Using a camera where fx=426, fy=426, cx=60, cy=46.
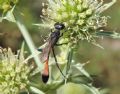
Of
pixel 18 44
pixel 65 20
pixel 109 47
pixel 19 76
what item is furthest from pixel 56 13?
pixel 109 47

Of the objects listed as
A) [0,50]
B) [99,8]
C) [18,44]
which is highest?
[99,8]

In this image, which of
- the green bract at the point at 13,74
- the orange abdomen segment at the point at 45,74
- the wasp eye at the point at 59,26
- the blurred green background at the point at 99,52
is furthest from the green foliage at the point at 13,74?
the blurred green background at the point at 99,52

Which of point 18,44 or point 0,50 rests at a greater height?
point 0,50

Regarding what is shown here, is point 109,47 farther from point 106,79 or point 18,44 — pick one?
point 18,44

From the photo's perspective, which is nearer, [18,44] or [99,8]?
[99,8]

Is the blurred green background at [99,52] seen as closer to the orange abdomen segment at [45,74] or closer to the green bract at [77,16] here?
the green bract at [77,16]

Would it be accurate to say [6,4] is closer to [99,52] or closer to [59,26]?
[59,26]

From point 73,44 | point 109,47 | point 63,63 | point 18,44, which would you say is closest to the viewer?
point 73,44

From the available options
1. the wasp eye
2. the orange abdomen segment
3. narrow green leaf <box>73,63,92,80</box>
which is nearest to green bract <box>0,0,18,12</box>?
the wasp eye

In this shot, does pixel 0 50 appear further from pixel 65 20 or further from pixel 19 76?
pixel 65 20

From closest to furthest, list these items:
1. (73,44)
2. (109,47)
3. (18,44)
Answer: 1. (73,44)
2. (18,44)
3. (109,47)
